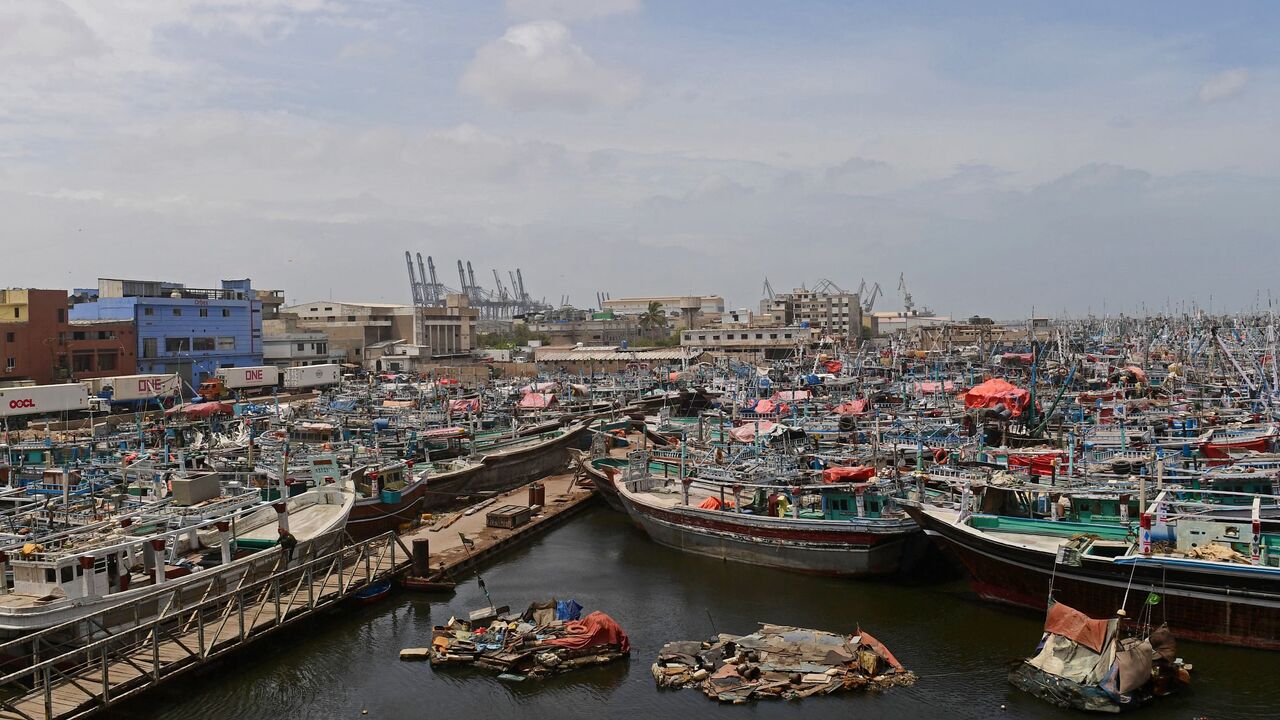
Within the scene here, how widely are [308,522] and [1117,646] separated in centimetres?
1811

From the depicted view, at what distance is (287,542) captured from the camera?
2128cm

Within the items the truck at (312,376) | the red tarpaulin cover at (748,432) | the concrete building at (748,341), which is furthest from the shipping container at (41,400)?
the concrete building at (748,341)

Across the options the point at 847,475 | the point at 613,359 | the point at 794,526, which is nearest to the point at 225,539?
the point at 794,526

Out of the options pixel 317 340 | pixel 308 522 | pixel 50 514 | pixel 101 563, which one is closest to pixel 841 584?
pixel 308 522

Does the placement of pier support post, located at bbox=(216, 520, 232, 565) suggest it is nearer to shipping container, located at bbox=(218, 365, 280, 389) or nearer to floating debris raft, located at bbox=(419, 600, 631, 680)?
floating debris raft, located at bbox=(419, 600, 631, 680)

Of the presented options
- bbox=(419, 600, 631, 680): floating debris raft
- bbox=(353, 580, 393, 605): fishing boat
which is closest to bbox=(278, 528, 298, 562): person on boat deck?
bbox=(353, 580, 393, 605): fishing boat

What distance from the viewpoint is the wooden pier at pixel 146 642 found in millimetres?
15406

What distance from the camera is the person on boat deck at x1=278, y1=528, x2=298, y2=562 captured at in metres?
21.2

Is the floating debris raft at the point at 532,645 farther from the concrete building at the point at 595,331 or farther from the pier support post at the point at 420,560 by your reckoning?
the concrete building at the point at 595,331

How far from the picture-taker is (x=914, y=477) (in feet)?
82.8

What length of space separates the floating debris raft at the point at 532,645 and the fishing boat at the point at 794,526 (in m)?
5.97

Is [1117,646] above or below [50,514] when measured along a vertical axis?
below

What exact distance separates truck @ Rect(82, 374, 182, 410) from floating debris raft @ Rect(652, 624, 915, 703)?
42.1 m

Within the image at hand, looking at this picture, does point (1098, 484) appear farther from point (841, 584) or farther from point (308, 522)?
point (308, 522)
